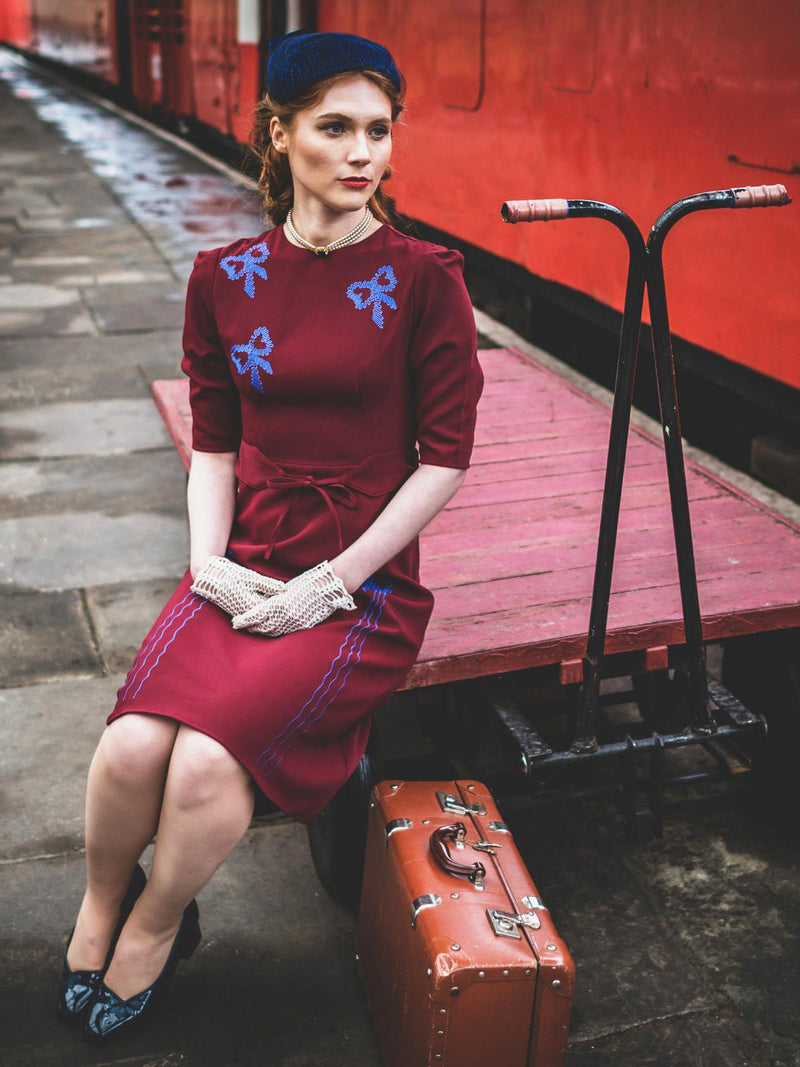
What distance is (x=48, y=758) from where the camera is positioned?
9.91 feet

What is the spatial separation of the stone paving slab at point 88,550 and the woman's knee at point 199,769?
6.85 ft

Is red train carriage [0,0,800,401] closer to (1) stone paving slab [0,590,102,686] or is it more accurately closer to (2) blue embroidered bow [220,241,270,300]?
(2) blue embroidered bow [220,241,270,300]

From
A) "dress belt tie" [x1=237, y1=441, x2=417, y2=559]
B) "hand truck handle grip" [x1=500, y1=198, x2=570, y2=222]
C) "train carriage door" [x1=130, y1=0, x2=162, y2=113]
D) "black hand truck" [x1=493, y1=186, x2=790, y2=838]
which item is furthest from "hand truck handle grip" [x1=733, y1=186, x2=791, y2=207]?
"train carriage door" [x1=130, y1=0, x2=162, y2=113]

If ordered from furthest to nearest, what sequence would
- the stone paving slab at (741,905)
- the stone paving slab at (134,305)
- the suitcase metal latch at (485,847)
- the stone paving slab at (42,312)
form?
the stone paving slab at (134,305) → the stone paving slab at (42,312) → the stone paving slab at (741,905) → the suitcase metal latch at (485,847)

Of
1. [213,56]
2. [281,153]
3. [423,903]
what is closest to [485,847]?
[423,903]

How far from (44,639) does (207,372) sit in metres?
1.56

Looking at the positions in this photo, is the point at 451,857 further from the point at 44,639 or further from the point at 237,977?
the point at 44,639

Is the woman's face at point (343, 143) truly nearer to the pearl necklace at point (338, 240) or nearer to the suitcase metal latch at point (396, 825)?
the pearl necklace at point (338, 240)

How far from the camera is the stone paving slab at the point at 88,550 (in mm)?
4012

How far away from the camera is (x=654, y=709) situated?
2.69 metres

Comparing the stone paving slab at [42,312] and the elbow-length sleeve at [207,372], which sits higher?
the elbow-length sleeve at [207,372]

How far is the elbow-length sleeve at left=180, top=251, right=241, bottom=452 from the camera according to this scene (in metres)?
2.29

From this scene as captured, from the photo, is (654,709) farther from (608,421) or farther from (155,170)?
(155,170)

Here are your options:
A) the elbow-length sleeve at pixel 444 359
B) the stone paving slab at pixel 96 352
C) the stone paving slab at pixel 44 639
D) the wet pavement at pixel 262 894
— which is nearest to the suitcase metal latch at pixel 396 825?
the wet pavement at pixel 262 894
